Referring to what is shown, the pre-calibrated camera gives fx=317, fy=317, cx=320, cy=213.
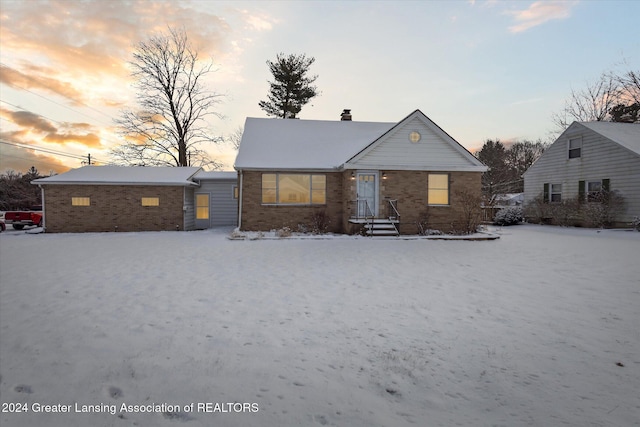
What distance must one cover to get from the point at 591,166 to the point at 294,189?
1888 cm

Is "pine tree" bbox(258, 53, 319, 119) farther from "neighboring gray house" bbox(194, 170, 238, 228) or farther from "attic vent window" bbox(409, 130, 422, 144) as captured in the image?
"attic vent window" bbox(409, 130, 422, 144)

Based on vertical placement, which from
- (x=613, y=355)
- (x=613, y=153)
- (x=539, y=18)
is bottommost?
(x=613, y=355)

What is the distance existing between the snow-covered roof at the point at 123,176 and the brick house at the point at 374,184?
527 cm

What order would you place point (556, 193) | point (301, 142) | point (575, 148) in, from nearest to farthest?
1. point (301, 142)
2. point (575, 148)
3. point (556, 193)

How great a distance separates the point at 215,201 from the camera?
2048cm

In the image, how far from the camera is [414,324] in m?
4.54

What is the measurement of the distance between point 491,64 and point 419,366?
1815 cm

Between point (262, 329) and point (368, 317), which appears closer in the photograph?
point (262, 329)

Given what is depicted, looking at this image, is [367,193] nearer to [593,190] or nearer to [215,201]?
[215,201]

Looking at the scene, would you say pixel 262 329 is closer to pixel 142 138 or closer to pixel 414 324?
pixel 414 324

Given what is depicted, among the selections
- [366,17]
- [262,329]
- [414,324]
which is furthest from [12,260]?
[366,17]

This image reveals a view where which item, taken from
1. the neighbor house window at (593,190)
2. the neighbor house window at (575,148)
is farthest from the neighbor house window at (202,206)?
the neighbor house window at (575,148)

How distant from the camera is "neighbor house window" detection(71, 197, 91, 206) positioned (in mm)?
17906

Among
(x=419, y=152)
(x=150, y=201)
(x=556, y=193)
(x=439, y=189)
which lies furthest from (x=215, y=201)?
(x=556, y=193)
